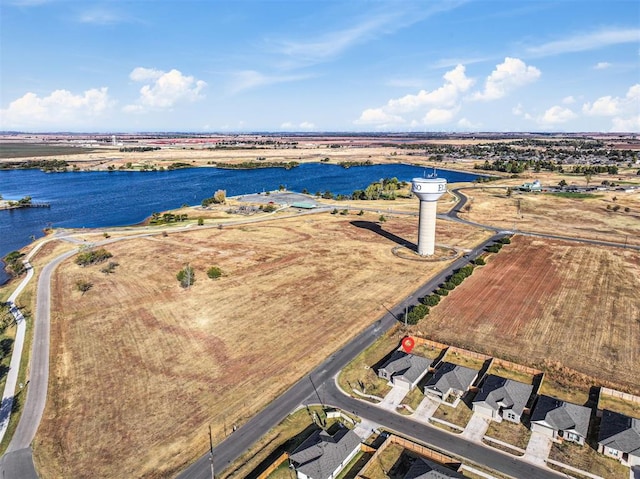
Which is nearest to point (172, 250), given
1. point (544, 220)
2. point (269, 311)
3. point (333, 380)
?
point (269, 311)

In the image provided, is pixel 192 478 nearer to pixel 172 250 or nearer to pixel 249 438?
pixel 249 438

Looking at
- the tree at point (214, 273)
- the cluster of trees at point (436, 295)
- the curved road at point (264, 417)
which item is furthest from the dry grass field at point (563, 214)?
the tree at point (214, 273)

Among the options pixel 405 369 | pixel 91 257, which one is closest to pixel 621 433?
pixel 405 369

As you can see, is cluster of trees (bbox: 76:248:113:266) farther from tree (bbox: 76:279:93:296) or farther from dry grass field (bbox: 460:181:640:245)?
dry grass field (bbox: 460:181:640:245)

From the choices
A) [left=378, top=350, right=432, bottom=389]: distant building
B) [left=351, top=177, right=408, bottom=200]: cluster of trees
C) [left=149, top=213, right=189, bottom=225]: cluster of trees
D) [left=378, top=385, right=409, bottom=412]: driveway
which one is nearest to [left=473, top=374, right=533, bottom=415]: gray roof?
[left=378, top=350, right=432, bottom=389]: distant building

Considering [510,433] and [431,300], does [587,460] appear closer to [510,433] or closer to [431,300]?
[510,433]

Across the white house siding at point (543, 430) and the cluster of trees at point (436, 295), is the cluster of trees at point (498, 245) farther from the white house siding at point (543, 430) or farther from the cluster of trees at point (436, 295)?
the white house siding at point (543, 430)
